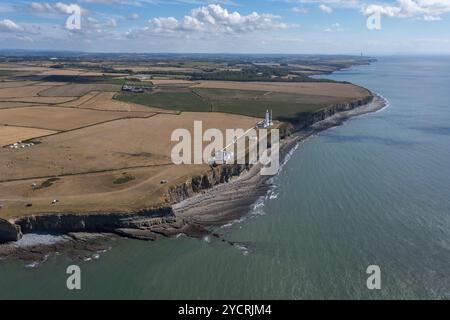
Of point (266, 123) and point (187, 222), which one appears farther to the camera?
point (266, 123)

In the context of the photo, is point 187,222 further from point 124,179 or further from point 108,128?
point 108,128

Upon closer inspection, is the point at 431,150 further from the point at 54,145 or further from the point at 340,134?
the point at 54,145

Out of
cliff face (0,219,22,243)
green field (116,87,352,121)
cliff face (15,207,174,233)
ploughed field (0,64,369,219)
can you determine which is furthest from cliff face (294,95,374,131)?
cliff face (0,219,22,243)

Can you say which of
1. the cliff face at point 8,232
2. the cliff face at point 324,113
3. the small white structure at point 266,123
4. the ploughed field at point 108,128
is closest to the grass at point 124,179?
the ploughed field at point 108,128

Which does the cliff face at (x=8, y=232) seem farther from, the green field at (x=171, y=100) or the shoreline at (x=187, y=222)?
the green field at (x=171, y=100)

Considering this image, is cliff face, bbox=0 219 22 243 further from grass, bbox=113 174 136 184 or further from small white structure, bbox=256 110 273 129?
small white structure, bbox=256 110 273 129

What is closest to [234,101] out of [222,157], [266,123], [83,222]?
[266,123]
